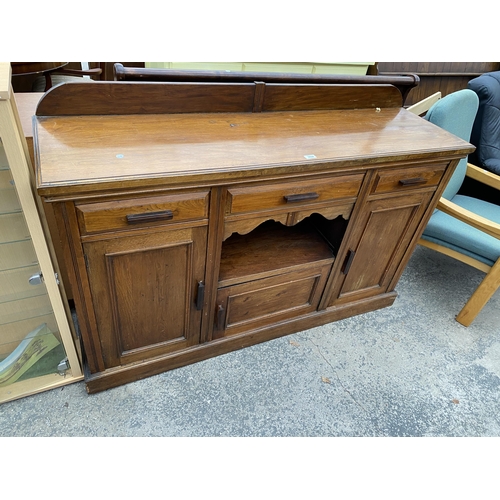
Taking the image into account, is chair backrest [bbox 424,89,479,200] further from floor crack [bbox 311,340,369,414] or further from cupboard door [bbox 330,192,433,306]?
floor crack [bbox 311,340,369,414]

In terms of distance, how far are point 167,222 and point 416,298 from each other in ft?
5.03

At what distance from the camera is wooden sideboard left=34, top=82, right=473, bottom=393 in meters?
0.98

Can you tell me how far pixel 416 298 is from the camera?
2.00m

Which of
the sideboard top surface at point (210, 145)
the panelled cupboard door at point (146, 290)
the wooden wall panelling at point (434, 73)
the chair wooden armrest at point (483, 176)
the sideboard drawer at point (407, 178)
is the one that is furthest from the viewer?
the wooden wall panelling at point (434, 73)

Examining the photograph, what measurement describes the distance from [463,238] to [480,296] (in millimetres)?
315

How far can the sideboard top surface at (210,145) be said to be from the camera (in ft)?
3.02

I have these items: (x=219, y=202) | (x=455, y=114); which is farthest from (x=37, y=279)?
(x=455, y=114)

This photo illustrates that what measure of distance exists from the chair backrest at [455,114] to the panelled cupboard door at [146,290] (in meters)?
1.28

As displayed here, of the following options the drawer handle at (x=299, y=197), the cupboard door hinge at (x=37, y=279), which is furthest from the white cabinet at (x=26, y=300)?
the drawer handle at (x=299, y=197)

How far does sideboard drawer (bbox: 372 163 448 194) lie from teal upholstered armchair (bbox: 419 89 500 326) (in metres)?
0.37

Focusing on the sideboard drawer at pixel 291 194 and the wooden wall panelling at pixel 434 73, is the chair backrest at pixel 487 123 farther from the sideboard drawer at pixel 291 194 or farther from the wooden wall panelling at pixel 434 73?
the sideboard drawer at pixel 291 194

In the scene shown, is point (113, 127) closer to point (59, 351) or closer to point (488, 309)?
point (59, 351)

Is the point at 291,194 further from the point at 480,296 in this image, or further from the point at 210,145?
the point at 480,296

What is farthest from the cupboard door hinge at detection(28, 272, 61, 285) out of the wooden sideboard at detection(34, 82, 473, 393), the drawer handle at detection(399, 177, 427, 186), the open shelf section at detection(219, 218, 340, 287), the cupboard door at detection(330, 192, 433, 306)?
the drawer handle at detection(399, 177, 427, 186)
